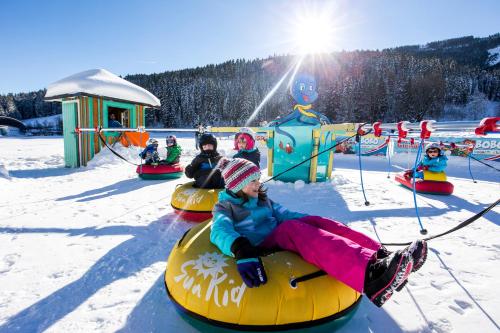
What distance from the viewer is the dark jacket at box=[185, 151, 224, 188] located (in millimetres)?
5062

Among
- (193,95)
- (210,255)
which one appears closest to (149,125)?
(193,95)

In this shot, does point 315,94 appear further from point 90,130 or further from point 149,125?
point 149,125

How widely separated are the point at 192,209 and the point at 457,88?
5343 centimetres

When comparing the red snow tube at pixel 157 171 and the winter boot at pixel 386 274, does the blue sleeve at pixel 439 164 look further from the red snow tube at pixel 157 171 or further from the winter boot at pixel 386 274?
the red snow tube at pixel 157 171

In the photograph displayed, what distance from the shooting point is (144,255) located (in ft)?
11.4

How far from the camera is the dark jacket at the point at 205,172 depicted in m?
5.06

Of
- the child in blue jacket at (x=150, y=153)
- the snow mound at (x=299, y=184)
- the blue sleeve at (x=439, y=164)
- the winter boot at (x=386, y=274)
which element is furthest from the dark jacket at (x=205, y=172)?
the blue sleeve at (x=439, y=164)

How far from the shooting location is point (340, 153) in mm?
17172

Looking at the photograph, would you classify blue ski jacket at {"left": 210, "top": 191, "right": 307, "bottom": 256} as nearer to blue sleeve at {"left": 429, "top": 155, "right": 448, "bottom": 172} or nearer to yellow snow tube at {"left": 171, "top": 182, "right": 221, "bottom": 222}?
yellow snow tube at {"left": 171, "top": 182, "right": 221, "bottom": 222}

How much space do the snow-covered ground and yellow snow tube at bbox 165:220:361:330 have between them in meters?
0.12

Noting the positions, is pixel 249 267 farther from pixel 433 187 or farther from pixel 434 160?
pixel 434 160

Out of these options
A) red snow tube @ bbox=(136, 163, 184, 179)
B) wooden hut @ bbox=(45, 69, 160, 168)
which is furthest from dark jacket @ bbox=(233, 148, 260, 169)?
wooden hut @ bbox=(45, 69, 160, 168)

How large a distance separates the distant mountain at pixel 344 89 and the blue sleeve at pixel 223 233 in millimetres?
45452

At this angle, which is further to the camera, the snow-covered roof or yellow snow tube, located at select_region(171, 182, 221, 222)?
the snow-covered roof
